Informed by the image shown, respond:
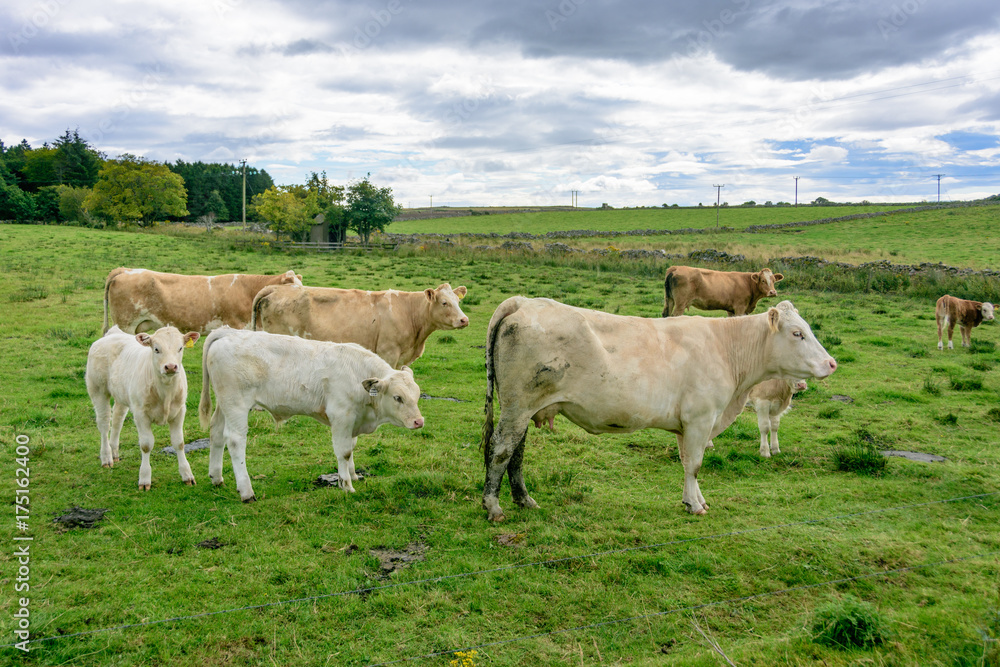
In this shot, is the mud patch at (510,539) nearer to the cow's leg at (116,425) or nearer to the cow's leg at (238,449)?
the cow's leg at (238,449)

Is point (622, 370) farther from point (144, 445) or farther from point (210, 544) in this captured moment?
point (144, 445)

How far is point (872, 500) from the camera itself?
21.8 ft

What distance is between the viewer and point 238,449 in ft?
21.2

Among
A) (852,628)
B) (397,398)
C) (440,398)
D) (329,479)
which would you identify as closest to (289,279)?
(440,398)

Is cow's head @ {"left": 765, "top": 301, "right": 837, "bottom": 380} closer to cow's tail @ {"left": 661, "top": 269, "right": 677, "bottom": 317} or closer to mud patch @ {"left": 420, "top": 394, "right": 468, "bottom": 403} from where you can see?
mud patch @ {"left": 420, "top": 394, "right": 468, "bottom": 403}

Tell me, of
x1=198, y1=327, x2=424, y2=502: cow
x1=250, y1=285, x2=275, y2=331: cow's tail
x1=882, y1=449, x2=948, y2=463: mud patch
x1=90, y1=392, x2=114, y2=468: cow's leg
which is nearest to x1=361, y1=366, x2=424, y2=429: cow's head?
x1=198, y1=327, x2=424, y2=502: cow

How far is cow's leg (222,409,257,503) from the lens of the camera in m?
6.42

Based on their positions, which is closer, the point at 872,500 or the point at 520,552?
the point at 520,552

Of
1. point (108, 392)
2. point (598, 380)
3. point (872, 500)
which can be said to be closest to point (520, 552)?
point (598, 380)

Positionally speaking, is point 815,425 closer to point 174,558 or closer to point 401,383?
point 401,383

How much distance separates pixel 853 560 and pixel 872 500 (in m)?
1.68

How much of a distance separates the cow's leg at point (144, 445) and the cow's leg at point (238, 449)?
855mm

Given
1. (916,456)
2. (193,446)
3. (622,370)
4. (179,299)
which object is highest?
(179,299)

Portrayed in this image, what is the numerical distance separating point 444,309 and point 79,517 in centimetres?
573
